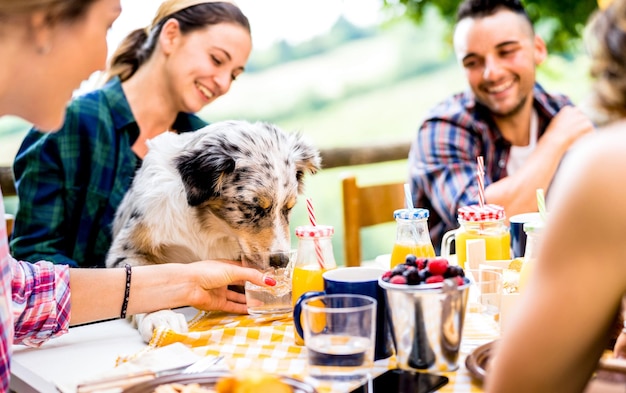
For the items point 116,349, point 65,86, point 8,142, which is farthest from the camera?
point 8,142

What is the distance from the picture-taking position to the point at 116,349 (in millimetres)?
1647

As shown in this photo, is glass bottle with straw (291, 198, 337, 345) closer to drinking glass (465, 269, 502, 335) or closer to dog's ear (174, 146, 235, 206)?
drinking glass (465, 269, 502, 335)

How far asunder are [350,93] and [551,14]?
4432mm

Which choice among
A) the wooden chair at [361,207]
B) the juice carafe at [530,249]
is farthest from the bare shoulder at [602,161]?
the wooden chair at [361,207]

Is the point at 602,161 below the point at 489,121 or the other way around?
below

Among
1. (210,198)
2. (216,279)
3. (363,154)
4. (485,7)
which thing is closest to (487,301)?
(216,279)

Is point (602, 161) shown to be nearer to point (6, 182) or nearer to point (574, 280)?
point (574, 280)

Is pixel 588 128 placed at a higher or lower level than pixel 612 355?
higher

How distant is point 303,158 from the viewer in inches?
94.9

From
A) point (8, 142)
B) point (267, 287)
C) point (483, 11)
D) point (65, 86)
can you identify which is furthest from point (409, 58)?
point (65, 86)

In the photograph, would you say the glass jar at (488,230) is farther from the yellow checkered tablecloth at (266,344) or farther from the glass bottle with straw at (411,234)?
the yellow checkered tablecloth at (266,344)

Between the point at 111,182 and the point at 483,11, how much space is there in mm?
1812

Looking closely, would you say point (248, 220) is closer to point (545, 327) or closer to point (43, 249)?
point (43, 249)

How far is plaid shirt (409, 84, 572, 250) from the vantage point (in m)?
3.00
